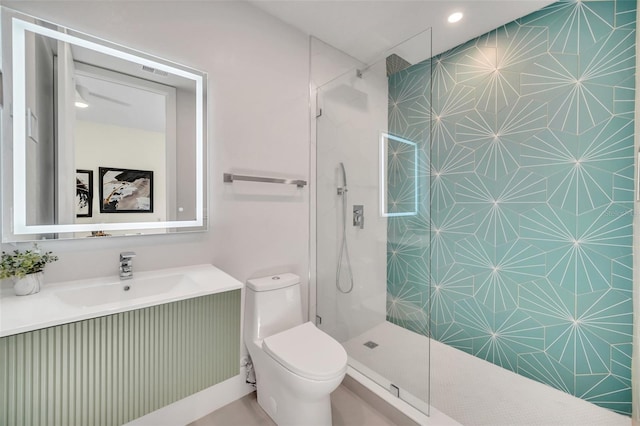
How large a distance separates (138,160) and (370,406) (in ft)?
6.30

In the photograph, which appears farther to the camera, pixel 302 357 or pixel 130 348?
pixel 302 357

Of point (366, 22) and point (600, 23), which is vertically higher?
point (366, 22)

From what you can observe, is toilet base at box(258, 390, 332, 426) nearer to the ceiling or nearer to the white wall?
the white wall

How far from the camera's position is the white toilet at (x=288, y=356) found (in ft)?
4.12

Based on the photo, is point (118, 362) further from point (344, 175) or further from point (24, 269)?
A: point (344, 175)

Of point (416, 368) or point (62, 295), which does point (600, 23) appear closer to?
point (416, 368)

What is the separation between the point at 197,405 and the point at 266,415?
0.39m

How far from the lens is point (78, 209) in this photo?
1249 mm

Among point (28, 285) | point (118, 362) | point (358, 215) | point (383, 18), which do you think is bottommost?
point (118, 362)

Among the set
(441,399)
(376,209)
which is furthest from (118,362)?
(441,399)

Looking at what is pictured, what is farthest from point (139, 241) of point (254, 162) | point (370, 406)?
point (370, 406)

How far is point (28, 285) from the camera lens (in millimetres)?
1080

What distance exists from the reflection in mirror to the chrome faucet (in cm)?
12

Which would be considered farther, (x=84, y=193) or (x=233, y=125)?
(x=233, y=125)
